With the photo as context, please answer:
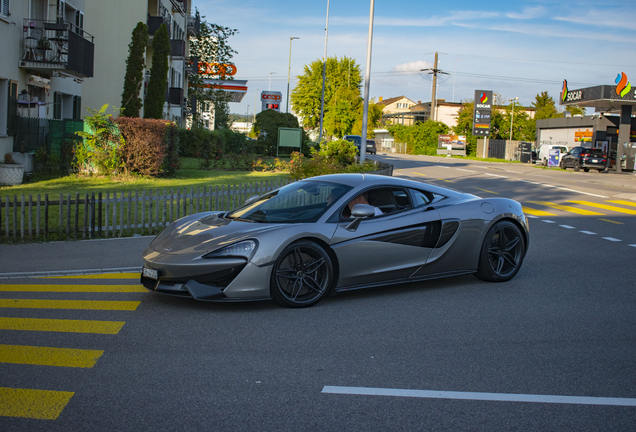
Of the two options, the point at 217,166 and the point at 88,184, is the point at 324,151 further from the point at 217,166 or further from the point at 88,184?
the point at 88,184

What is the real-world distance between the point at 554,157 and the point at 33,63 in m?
37.8

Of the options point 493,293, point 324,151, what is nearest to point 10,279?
point 493,293

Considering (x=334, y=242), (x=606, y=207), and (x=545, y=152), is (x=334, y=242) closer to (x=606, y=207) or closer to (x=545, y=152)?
(x=606, y=207)

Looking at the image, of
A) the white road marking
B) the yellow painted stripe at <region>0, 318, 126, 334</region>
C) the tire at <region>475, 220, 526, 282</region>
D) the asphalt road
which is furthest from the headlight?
the tire at <region>475, 220, 526, 282</region>

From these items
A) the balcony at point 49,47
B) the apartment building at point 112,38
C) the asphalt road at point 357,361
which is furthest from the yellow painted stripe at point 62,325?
the apartment building at point 112,38

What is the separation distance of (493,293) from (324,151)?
15.0 metres

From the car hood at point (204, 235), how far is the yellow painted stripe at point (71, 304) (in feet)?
2.02

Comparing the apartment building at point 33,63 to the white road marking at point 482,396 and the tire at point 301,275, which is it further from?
the white road marking at point 482,396

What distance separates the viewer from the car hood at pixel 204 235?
18.7 ft

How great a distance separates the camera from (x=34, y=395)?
3732 mm

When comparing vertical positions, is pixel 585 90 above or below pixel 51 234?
above

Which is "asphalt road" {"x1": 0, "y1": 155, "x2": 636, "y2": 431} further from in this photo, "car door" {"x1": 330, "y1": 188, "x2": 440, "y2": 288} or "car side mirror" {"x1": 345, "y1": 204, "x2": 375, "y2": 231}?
"car side mirror" {"x1": 345, "y1": 204, "x2": 375, "y2": 231}

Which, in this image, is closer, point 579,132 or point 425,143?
point 579,132

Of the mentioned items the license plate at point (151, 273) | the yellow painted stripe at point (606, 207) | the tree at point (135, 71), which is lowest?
the license plate at point (151, 273)
